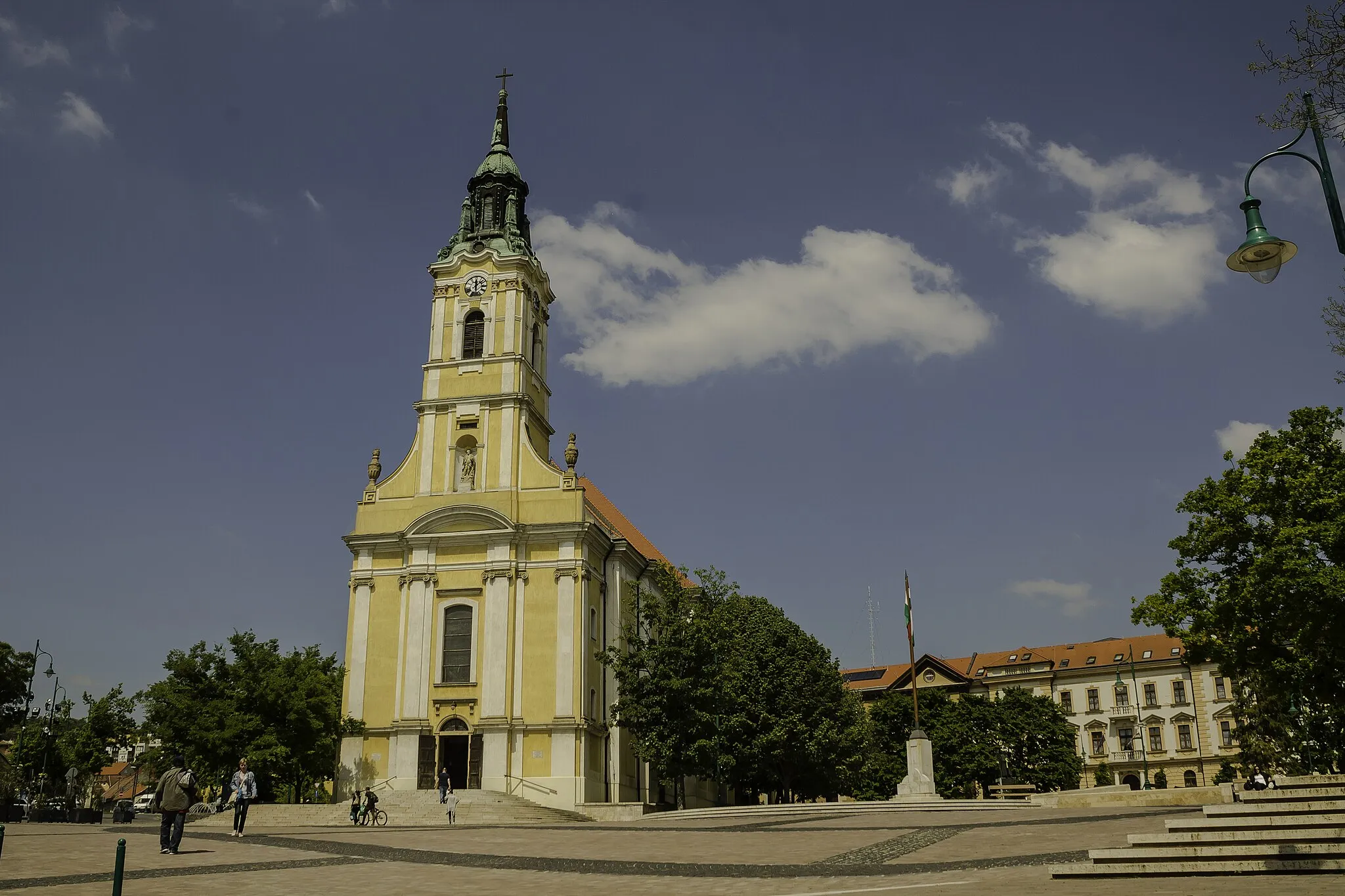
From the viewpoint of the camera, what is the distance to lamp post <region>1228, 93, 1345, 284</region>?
1006cm

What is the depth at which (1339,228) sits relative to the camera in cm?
1003

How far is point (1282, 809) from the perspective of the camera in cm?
1440

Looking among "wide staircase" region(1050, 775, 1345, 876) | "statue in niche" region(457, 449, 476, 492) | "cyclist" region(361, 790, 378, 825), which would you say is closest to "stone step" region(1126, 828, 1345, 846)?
"wide staircase" region(1050, 775, 1345, 876)

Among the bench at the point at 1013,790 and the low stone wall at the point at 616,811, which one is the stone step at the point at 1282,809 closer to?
the low stone wall at the point at 616,811

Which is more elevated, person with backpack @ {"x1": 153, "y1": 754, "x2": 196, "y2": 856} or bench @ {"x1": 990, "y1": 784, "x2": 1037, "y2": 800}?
person with backpack @ {"x1": 153, "y1": 754, "x2": 196, "y2": 856}

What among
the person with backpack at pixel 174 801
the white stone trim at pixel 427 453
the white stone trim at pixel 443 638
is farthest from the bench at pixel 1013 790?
the person with backpack at pixel 174 801

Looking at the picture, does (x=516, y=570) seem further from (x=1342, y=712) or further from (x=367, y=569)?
(x=1342, y=712)

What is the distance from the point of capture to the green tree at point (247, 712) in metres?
36.2

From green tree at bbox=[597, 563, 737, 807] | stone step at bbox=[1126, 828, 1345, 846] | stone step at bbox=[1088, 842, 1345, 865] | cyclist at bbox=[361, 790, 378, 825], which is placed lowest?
cyclist at bbox=[361, 790, 378, 825]

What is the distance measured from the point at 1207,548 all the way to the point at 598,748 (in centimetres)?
2483

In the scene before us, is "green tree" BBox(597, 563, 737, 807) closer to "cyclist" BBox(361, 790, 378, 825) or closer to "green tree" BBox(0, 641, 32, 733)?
"cyclist" BBox(361, 790, 378, 825)

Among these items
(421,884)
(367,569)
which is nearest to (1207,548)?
(421,884)

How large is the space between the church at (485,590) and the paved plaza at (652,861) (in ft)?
56.9

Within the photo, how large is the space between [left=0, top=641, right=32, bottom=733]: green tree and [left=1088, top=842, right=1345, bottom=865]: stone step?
2172 inches
